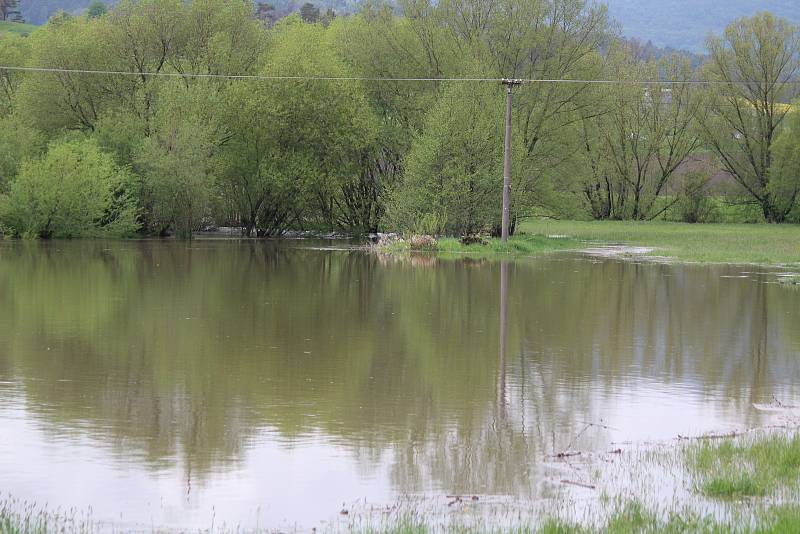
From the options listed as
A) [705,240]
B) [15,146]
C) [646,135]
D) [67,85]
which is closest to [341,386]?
[705,240]

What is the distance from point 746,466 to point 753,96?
7227 centimetres

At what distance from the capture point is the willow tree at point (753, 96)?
240ft

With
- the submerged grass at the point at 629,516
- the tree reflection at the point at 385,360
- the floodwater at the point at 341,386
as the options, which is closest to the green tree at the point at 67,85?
the tree reflection at the point at 385,360

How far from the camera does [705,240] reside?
51.1 m

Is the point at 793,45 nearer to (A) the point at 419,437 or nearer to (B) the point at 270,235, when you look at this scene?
(B) the point at 270,235

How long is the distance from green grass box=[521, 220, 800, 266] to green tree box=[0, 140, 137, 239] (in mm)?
24889

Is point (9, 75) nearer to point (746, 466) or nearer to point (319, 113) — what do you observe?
point (319, 113)

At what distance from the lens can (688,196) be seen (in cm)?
8069

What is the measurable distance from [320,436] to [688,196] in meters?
75.6

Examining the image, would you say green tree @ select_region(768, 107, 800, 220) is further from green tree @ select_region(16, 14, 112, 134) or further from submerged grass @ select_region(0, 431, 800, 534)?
submerged grass @ select_region(0, 431, 800, 534)

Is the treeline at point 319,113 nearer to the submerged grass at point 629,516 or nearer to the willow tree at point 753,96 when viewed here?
the willow tree at point 753,96

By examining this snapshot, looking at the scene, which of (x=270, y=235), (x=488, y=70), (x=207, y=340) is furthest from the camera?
(x=270, y=235)

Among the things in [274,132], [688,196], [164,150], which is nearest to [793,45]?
[688,196]

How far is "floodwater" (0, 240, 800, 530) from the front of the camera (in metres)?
7.70
